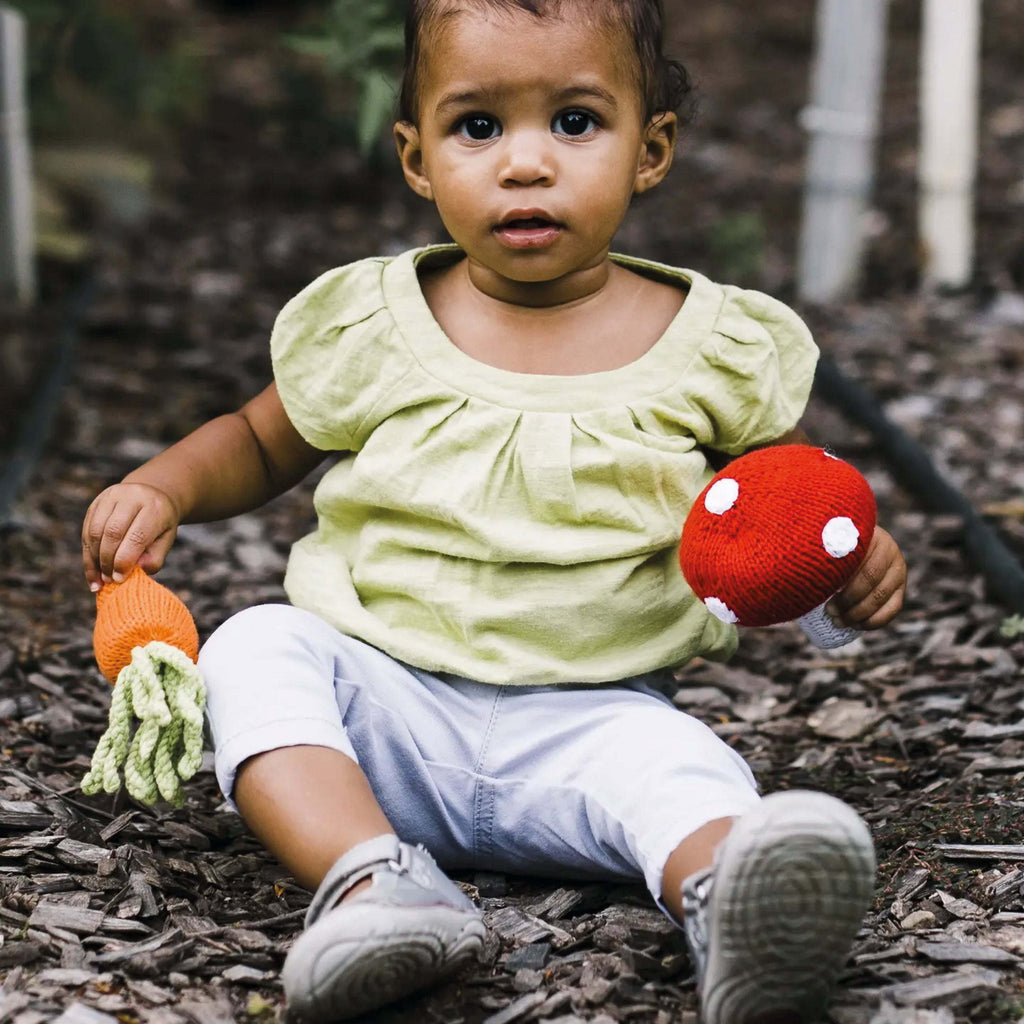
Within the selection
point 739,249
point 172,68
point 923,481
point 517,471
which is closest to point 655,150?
point 517,471

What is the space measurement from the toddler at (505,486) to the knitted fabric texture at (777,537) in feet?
0.35

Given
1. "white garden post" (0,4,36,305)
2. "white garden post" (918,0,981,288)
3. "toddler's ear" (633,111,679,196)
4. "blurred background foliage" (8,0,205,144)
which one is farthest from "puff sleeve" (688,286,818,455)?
"blurred background foliage" (8,0,205,144)

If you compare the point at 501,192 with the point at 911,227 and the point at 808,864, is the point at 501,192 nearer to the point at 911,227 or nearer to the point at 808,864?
the point at 808,864

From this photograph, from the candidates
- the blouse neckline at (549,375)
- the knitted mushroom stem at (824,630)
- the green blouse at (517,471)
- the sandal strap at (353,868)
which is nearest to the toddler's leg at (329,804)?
the sandal strap at (353,868)

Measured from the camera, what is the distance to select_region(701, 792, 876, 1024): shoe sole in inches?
59.7

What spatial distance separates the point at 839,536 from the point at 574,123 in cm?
65

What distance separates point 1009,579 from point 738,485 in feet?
4.29

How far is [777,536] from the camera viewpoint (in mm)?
1865

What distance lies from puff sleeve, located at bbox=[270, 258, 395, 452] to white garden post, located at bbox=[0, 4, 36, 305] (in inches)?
112

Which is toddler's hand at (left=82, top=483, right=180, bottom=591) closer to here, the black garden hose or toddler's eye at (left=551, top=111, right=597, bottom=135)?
toddler's eye at (left=551, top=111, right=597, bottom=135)

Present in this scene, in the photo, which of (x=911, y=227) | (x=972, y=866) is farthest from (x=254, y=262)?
(x=972, y=866)

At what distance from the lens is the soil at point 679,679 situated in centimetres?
177

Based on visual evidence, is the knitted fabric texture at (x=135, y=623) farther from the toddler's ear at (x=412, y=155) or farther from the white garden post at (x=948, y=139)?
the white garden post at (x=948, y=139)

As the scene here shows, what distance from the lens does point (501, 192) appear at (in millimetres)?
2014
